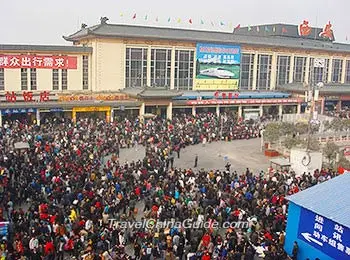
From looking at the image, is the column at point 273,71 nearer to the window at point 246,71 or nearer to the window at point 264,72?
the window at point 264,72

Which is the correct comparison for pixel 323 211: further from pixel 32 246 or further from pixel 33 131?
pixel 33 131

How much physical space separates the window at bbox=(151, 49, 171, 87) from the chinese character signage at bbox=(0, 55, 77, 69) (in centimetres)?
801

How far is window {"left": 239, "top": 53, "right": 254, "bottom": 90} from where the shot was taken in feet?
165

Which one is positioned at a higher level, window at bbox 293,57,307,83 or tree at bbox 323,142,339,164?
window at bbox 293,57,307,83

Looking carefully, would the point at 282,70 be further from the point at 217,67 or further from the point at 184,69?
the point at 184,69

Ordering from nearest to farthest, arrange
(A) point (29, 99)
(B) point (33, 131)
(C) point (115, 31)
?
(B) point (33, 131), (A) point (29, 99), (C) point (115, 31)

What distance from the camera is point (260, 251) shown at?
14.1m

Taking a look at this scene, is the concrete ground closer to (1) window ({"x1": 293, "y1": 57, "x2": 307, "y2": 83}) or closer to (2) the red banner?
(2) the red banner

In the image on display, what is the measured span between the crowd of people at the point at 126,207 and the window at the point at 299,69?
3349 cm

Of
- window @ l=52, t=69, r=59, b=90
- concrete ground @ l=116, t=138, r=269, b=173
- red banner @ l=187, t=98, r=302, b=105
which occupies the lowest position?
concrete ground @ l=116, t=138, r=269, b=173

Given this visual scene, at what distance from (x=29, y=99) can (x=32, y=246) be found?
80.7 feet

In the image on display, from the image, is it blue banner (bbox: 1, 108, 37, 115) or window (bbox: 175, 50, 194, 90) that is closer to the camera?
blue banner (bbox: 1, 108, 37, 115)

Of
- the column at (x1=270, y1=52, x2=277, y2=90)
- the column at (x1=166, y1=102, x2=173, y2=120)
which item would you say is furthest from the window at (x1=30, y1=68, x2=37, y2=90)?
the column at (x1=270, y1=52, x2=277, y2=90)

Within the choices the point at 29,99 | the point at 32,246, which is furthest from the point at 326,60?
the point at 32,246
